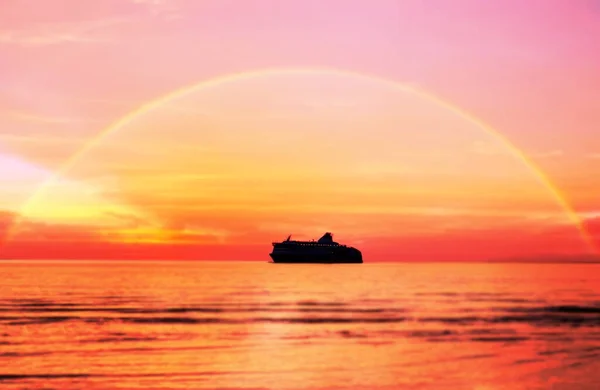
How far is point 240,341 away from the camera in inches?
2071

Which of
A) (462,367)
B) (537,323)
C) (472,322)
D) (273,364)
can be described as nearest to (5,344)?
(273,364)

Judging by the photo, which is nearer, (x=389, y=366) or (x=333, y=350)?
(x=389, y=366)

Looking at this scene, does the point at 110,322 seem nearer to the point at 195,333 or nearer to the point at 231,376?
the point at 195,333

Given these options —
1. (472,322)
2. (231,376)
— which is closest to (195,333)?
(231,376)

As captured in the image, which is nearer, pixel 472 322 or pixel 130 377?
pixel 130 377

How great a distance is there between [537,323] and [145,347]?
3567 centimetres

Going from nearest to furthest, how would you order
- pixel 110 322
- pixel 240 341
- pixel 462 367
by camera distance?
1. pixel 462 367
2. pixel 240 341
3. pixel 110 322

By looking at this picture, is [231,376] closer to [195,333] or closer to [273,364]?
[273,364]

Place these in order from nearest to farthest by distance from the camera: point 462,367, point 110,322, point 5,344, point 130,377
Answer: point 130,377
point 462,367
point 5,344
point 110,322

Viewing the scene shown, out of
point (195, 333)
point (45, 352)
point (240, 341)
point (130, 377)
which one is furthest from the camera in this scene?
point (195, 333)

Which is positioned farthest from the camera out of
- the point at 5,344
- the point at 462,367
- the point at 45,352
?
the point at 5,344

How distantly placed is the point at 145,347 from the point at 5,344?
895 cm

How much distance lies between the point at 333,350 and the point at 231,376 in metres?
11.4

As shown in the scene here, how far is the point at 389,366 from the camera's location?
4197cm
